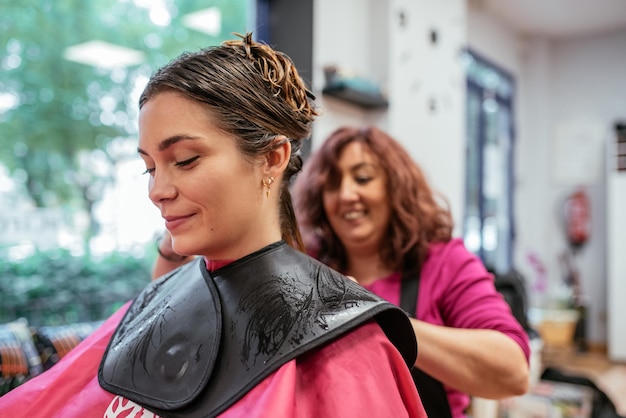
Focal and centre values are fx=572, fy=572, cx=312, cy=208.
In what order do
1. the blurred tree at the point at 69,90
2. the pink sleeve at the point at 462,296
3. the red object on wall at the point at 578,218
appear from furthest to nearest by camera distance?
the red object on wall at the point at 578,218
the blurred tree at the point at 69,90
the pink sleeve at the point at 462,296

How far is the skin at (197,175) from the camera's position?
799mm

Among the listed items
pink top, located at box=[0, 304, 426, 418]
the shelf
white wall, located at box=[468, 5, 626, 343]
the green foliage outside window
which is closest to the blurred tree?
the green foliage outside window

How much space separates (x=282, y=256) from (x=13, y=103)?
1.74 m

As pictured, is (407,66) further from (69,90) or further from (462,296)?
(462,296)

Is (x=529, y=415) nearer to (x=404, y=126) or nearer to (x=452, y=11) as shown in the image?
(x=404, y=126)

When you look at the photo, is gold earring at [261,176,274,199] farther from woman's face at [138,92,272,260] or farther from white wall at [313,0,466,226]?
white wall at [313,0,466,226]

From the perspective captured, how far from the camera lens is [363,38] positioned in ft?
10.1

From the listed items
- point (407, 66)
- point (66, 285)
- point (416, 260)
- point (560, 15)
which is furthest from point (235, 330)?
point (560, 15)

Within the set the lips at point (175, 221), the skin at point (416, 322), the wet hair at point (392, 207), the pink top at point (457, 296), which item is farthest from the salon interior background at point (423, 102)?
the lips at point (175, 221)

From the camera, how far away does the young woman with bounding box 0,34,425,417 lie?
2.45 feet

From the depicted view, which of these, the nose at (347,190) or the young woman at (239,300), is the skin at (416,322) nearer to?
the nose at (347,190)

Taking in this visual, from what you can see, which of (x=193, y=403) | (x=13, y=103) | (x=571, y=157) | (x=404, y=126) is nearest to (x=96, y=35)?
(x=13, y=103)

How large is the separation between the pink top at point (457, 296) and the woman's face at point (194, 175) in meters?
0.69

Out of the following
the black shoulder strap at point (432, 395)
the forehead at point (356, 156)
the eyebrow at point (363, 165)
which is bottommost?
the black shoulder strap at point (432, 395)
